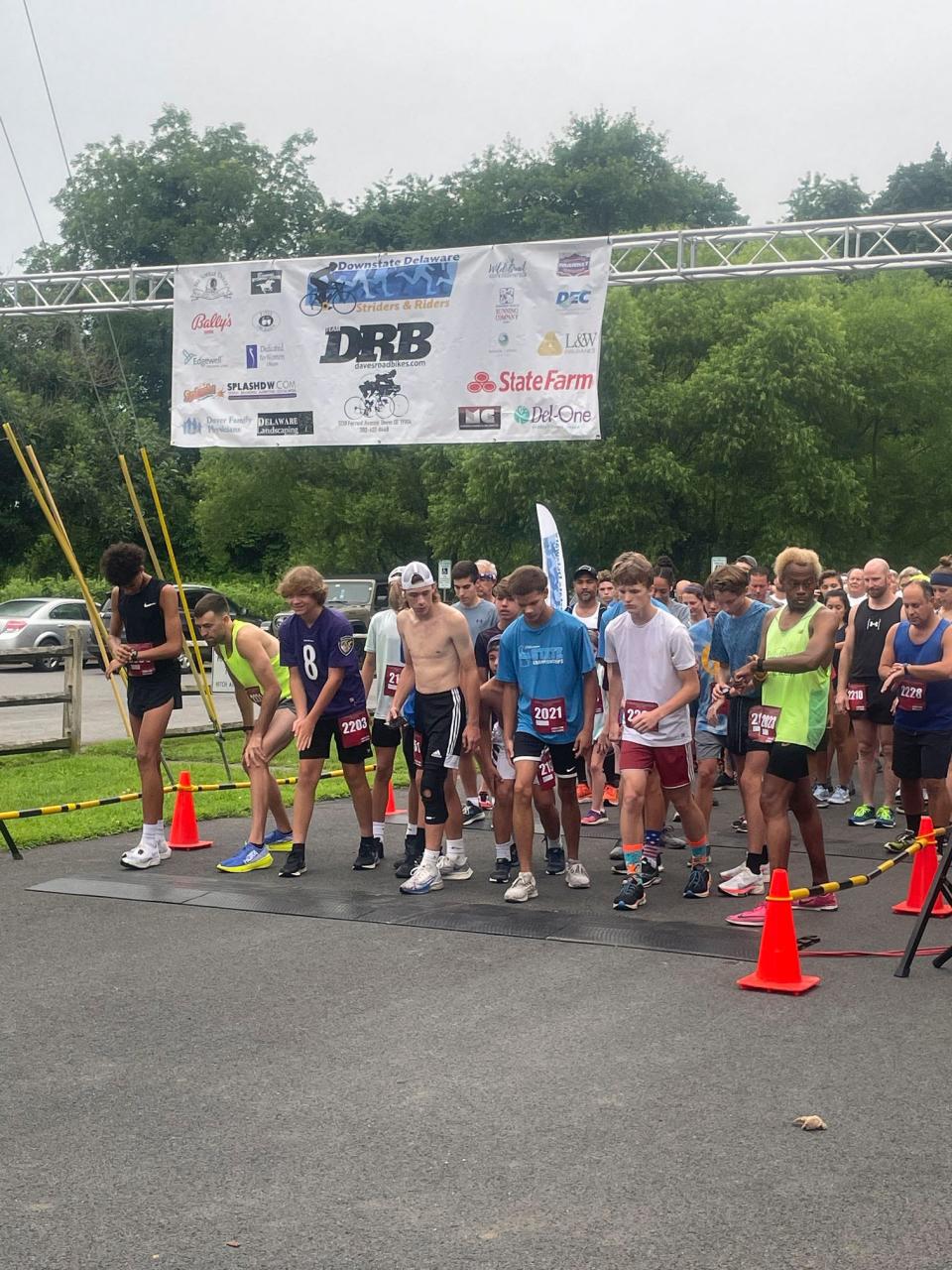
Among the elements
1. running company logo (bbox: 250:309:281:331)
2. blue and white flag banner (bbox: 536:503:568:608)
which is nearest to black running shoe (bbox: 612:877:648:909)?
blue and white flag banner (bbox: 536:503:568:608)

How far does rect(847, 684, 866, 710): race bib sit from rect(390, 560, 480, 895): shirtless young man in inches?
146

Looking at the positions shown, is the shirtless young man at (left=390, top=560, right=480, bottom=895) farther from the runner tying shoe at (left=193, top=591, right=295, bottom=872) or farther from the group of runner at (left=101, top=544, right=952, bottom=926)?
the runner tying shoe at (left=193, top=591, right=295, bottom=872)

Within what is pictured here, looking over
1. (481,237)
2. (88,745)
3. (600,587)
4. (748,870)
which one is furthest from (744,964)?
(481,237)

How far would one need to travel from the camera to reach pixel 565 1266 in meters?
3.80

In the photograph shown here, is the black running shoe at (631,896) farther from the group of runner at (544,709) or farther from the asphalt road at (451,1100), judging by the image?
the asphalt road at (451,1100)

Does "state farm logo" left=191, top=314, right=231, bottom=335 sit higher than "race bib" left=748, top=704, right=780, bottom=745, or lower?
higher

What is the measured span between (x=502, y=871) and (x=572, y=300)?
8.21m

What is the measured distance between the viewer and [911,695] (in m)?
9.66

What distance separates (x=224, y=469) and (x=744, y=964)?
4080 cm

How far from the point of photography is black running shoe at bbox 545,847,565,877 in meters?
9.52

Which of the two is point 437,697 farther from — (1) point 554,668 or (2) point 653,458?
(2) point 653,458

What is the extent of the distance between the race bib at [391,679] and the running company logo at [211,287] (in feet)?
27.1

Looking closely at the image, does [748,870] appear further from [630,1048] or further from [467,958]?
[630,1048]

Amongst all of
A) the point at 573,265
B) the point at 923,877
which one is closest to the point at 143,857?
the point at 923,877
